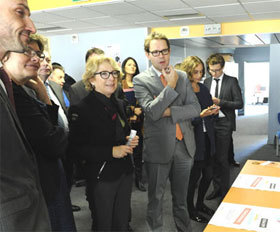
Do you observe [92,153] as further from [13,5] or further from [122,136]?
[13,5]

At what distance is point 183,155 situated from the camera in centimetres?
223

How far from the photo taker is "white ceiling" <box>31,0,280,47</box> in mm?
4449

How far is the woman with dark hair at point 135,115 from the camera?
3396 millimetres

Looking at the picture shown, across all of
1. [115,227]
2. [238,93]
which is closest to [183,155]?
[115,227]

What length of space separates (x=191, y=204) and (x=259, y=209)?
158 centimetres

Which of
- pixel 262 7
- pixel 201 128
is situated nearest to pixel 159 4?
pixel 262 7

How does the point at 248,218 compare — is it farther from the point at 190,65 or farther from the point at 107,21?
the point at 107,21

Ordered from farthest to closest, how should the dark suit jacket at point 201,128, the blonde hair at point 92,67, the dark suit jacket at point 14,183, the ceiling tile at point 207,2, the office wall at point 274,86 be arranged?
the office wall at point 274,86
the ceiling tile at point 207,2
the dark suit jacket at point 201,128
the blonde hair at point 92,67
the dark suit jacket at point 14,183

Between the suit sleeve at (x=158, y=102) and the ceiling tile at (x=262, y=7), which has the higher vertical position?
the ceiling tile at (x=262, y=7)

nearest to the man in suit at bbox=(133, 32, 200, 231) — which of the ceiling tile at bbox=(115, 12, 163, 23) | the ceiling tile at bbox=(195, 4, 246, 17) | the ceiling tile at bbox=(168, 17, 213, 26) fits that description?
the ceiling tile at bbox=(195, 4, 246, 17)

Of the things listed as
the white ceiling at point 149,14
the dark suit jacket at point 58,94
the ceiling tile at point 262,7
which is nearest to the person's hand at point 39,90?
the dark suit jacket at point 58,94

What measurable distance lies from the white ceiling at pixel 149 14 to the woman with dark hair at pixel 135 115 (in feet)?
3.38

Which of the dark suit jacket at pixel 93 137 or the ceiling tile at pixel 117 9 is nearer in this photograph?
the dark suit jacket at pixel 93 137

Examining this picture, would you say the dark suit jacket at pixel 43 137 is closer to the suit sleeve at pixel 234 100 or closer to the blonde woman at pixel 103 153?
the blonde woman at pixel 103 153
